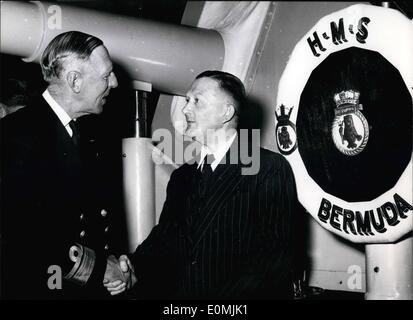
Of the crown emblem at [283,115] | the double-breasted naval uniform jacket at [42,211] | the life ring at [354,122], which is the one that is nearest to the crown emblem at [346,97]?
the life ring at [354,122]

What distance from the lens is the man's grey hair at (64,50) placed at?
5.22ft

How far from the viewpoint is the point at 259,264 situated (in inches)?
55.8

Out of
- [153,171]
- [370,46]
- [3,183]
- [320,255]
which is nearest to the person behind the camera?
[3,183]

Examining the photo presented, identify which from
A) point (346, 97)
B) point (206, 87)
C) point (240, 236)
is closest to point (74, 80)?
point (206, 87)

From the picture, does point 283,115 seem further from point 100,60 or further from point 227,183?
point 100,60

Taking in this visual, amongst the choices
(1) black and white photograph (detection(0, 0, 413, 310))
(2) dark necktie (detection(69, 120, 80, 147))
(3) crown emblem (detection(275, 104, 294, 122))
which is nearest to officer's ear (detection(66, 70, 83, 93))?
(1) black and white photograph (detection(0, 0, 413, 310))

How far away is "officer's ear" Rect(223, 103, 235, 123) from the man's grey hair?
0.47 m

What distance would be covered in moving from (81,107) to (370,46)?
91cm

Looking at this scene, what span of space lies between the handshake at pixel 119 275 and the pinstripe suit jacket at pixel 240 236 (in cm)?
17

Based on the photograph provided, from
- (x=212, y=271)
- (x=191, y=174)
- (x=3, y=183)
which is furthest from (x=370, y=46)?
(x=3, y=183)

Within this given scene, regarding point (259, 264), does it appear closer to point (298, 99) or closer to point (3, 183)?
point (298, 99)

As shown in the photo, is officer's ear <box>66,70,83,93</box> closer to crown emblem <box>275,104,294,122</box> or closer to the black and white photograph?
the black and white photograph

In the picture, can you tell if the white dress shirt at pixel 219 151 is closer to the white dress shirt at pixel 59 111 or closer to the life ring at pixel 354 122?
the life ring at pixel 354 122

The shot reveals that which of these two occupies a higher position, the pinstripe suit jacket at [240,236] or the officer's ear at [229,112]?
the officer's ear at [229,112]
